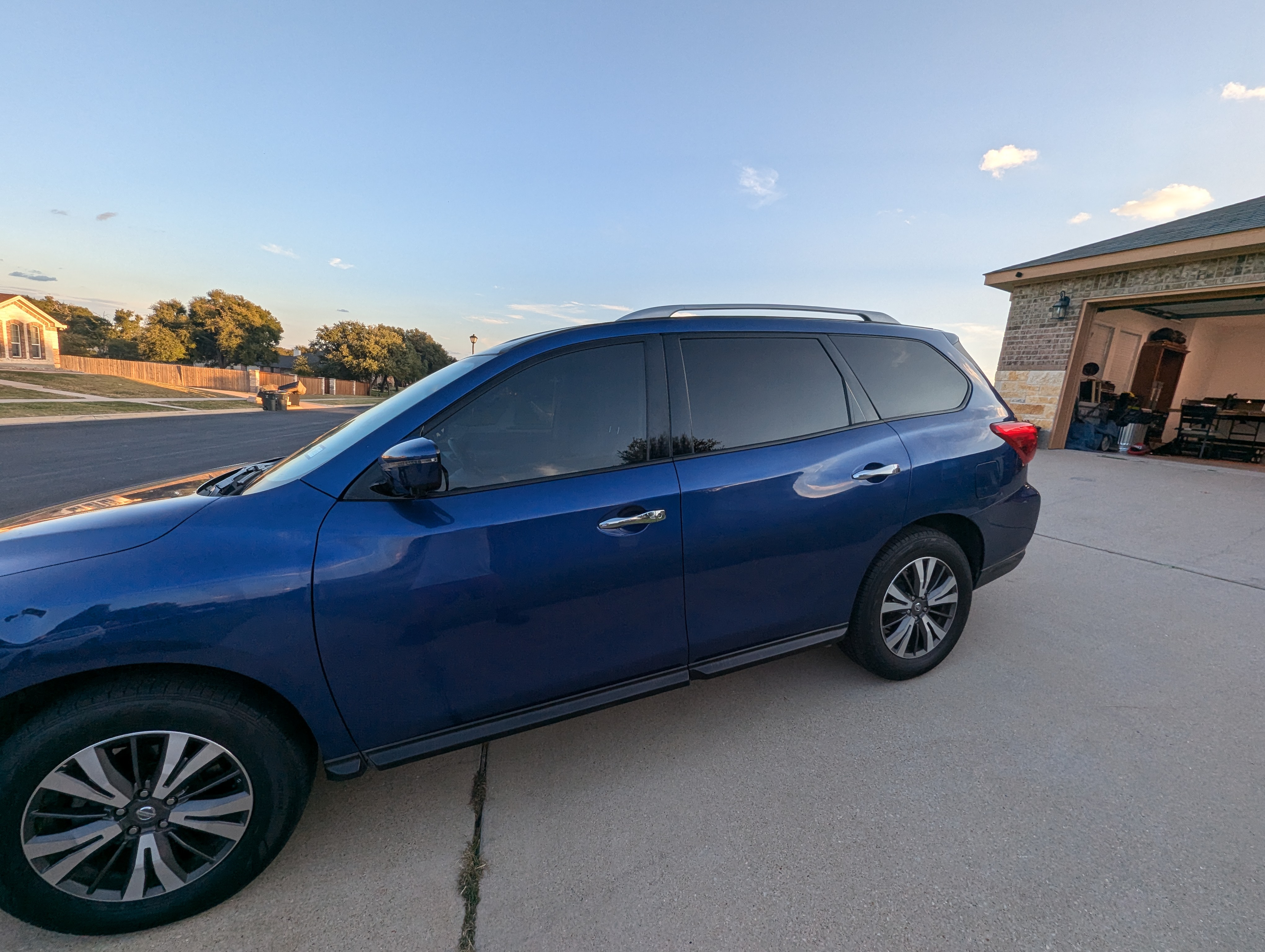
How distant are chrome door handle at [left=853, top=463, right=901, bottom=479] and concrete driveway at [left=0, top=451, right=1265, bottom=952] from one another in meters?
1.10

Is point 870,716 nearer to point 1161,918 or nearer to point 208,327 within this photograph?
point 1161,918

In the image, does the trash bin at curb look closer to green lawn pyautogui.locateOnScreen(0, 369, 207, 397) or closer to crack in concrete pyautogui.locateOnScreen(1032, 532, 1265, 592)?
green lawn pyautogui.locateOnScreen(0, 369, 207, 397)

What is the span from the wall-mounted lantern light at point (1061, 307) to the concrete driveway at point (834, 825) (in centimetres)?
1011

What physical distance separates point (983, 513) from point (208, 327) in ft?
202

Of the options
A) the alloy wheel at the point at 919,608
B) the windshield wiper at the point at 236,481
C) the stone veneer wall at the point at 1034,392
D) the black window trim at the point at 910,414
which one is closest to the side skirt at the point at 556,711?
the alloy wheel at the point at 919,608

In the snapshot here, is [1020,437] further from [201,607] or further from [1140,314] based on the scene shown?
[1140,314]

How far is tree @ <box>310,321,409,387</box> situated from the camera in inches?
1975

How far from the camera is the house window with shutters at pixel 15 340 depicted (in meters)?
31.6

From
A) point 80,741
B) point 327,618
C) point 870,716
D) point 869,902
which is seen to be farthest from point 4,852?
→ point 870,716

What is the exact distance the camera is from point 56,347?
115 ft

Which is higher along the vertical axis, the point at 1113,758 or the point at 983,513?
the point at 983,513

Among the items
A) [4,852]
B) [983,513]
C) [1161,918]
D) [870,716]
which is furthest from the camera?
[983,513]

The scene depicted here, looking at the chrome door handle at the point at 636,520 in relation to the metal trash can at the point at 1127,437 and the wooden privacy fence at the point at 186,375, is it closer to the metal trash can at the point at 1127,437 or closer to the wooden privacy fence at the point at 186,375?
the metal trash can at the point at 1127,437

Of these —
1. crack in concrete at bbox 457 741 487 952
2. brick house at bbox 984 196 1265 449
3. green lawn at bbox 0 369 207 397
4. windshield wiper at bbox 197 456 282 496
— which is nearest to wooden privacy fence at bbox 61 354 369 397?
green lawn at bbox 0 369 207 397
